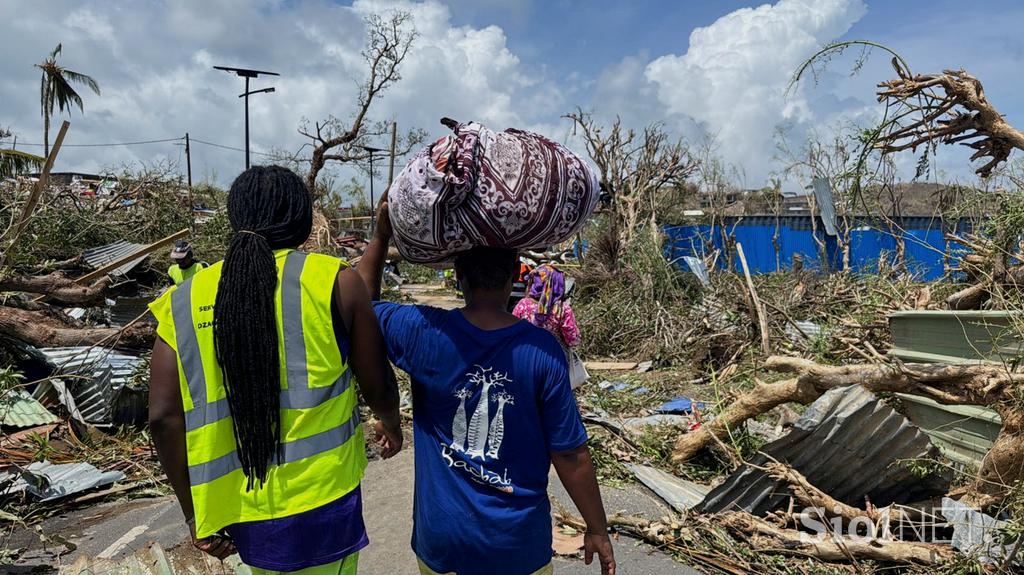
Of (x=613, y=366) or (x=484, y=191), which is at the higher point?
(x=484, y=191)

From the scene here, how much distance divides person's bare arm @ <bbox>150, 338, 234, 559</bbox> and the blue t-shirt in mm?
539

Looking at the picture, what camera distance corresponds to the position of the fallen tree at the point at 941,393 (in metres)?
3.08

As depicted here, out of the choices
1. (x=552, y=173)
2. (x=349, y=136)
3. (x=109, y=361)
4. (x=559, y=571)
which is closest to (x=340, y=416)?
(x=552, y=173)

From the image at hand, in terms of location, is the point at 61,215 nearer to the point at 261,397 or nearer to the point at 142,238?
A: the point at 142,238

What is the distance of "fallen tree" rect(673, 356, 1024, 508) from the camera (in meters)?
3.08

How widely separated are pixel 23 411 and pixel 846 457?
5700 mm

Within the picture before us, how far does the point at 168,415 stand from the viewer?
160 centimetres

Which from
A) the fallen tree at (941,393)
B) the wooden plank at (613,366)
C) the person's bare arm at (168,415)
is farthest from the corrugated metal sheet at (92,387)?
the wooden plank at (613,366)

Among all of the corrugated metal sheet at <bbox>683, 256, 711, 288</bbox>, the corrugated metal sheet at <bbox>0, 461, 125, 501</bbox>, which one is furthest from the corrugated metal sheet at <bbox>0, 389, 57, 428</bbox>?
the corrugated metal sheet at <bbox>683, 256, 711, 288</bbox>

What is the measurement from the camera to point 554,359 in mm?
1624

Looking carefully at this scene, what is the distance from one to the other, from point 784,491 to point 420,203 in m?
2.88

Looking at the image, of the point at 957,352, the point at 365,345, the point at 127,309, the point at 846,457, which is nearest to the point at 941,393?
the point at 846,457

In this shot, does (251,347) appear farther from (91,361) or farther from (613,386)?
(613,386)

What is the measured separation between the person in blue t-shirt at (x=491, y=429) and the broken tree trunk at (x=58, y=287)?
5.75 metres
